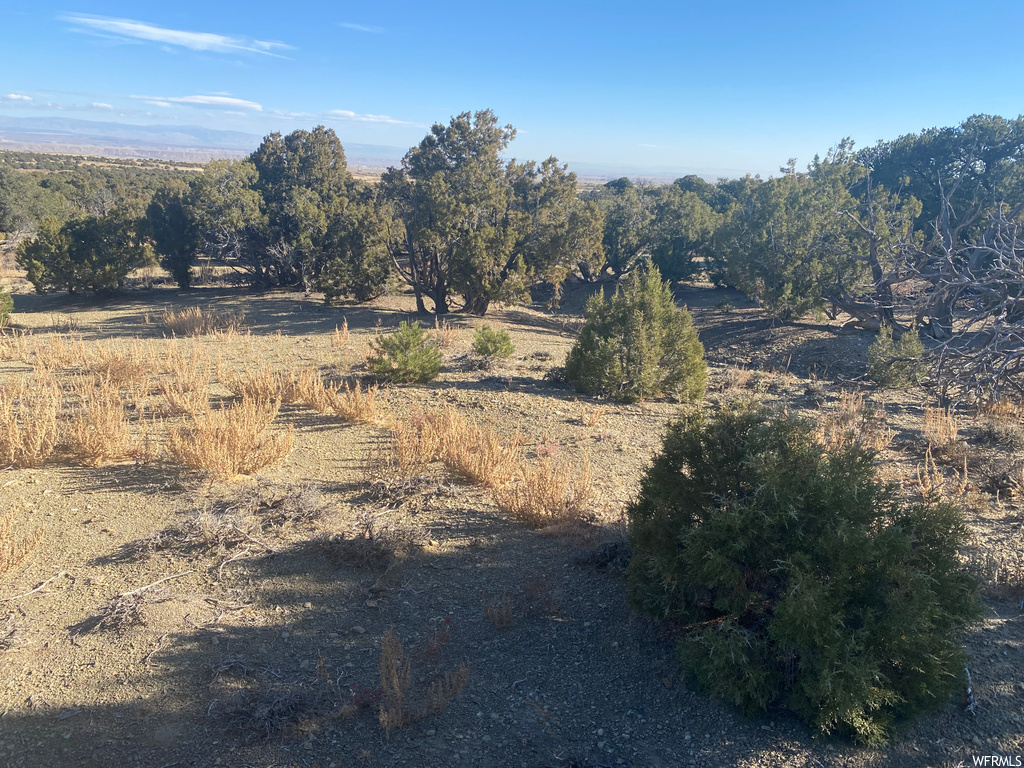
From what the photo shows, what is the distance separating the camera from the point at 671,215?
1098 inches

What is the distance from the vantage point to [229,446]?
5602mm

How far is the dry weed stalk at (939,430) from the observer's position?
6777mm

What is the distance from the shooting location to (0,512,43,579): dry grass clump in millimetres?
4043

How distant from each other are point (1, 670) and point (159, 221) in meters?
20.0

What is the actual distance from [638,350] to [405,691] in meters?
6.87

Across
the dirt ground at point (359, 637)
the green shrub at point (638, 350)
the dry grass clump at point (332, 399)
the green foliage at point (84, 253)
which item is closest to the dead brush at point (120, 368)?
→ the dry grass clump at point (332, 399)

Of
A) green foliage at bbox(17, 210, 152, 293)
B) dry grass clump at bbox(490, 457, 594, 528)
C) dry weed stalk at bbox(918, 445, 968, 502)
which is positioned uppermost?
green foliage at bbox(17, 210, 152, 293)

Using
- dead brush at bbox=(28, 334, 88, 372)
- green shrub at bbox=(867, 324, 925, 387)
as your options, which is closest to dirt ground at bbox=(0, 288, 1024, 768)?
green shrub at bbox=(867, 324, 925, 387)

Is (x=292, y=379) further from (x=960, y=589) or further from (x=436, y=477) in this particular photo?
(x=960, y=589)

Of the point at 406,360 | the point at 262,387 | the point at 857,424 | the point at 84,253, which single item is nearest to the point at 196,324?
the point at 406,360

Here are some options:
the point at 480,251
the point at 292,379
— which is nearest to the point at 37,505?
the point at 292,379

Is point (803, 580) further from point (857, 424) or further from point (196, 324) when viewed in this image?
point (196, 324)

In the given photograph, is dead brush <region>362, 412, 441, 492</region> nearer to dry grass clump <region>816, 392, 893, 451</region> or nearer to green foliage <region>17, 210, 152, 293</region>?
dry grass clump <region>816, 392, 893, 451</region>

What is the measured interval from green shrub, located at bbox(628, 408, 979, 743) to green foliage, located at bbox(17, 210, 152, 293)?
64.6ft
